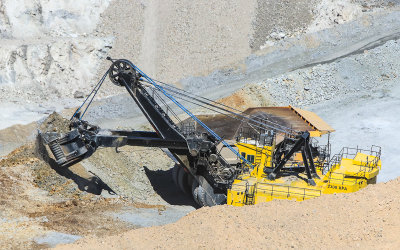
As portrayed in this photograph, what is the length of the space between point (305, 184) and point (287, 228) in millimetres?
6685

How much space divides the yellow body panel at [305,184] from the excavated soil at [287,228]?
13.7 ft

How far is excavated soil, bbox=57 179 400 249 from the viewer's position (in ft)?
39.8

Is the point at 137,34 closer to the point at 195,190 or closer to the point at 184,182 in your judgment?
the point at 184,182

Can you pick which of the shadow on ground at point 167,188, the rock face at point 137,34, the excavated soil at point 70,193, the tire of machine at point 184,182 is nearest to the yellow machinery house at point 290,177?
the tire of machine at point 184,182

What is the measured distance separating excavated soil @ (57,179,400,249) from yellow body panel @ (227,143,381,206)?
4166 millimetres

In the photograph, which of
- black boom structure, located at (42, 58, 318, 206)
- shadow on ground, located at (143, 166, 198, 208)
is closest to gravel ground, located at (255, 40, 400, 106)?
shadow on ground, located at (143, 166, 198, 208)

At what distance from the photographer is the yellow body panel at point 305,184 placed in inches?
720

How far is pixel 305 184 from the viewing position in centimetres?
1911

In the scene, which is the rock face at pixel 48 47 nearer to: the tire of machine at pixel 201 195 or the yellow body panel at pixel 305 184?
the tire of machine at pixel 201 195

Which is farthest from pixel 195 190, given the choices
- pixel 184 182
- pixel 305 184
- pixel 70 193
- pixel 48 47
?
pixel 48 47

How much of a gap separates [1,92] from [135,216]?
18.2 meters

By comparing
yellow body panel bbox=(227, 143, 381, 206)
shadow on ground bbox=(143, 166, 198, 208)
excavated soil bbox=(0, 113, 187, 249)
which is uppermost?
yellow body panel bbox=(227, 143, 381, 206)

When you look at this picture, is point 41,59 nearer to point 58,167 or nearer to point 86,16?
point 86,16

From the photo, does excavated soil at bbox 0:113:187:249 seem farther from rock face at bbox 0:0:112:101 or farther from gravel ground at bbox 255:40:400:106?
rock face at bbox 0:0:112:101
